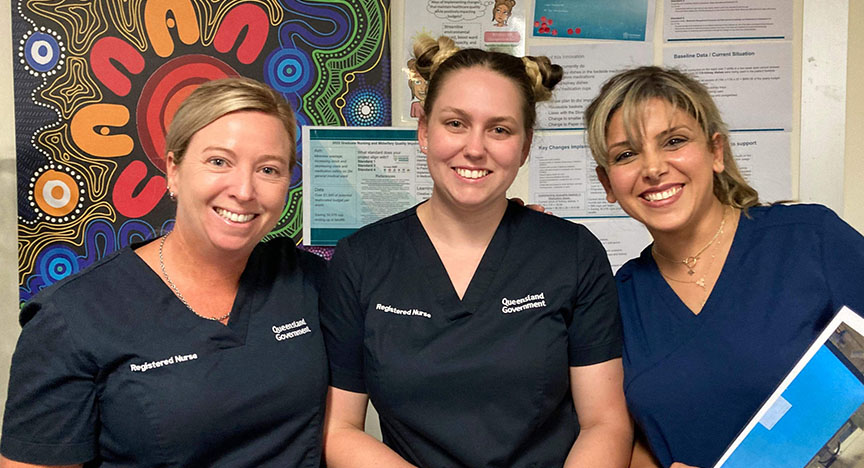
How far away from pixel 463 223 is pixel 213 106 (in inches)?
22.6

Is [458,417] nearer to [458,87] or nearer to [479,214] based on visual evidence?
[479,214]

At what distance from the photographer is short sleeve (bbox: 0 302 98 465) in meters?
1.06

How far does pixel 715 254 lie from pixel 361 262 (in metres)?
0.75

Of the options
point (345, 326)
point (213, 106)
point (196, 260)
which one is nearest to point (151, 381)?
point (196, 260)

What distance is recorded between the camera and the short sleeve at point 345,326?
133 centimetres

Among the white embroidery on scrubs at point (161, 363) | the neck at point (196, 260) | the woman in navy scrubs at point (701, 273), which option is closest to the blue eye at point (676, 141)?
the woman in navy scrubs at point (701, 273)

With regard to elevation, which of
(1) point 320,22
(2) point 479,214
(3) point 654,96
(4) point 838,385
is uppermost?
(1) point 320,22

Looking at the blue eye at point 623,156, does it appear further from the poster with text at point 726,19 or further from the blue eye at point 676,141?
the poster with text at point 726,19

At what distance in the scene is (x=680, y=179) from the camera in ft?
4.13

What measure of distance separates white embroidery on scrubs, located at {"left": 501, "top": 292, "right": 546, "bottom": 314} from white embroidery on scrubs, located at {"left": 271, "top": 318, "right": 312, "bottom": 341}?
420 mm

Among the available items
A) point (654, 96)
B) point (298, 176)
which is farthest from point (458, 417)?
point (298, 176)

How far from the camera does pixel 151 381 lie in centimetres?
111

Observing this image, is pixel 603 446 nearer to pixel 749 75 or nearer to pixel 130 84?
pixel 749 75

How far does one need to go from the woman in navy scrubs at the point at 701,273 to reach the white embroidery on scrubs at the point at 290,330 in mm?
689
